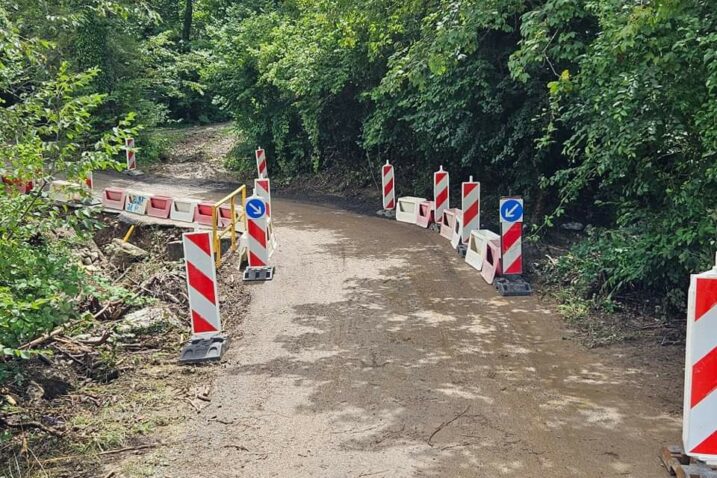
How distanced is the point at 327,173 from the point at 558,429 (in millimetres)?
17072

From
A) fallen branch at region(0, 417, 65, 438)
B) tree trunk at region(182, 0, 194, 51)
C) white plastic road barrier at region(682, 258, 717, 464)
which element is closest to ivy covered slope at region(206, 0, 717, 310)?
white plastic road barrier at region(682, 258, 717, 464)

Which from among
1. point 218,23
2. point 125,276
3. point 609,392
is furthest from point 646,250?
point 218,23

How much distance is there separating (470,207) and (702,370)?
754 centimetres

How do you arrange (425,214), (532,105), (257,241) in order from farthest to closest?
(425,214) < (532,105) < (257,241)

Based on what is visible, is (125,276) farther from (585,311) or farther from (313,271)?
(585,311)

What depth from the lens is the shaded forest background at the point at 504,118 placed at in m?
6.32

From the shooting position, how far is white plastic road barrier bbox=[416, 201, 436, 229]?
14.4 metres

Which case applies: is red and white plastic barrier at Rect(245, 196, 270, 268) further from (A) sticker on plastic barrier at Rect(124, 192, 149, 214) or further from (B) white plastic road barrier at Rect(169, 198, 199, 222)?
(A) sticker on plastic barrier at Rect(124, 192, 149, 214)

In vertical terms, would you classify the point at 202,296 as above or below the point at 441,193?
below

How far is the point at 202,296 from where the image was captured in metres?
7.38

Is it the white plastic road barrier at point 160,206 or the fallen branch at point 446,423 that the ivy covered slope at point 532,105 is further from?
the white plastic road barrier at point 160,206

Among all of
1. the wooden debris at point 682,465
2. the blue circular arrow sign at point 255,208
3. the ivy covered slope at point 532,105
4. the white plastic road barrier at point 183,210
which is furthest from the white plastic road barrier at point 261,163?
the wooden debris at point 682,465

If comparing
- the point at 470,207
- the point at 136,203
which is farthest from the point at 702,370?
the point at 136,203

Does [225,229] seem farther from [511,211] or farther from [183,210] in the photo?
[511,211]
